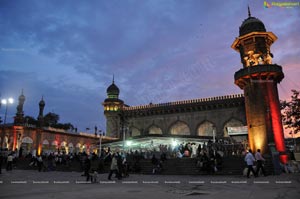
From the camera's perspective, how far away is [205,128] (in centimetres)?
3841

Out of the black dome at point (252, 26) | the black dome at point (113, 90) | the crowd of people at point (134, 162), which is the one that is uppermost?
the black dome at point (252, 26)

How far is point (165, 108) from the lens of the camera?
41938 mm

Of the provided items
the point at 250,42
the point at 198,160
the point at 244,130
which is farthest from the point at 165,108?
the point at 198,160

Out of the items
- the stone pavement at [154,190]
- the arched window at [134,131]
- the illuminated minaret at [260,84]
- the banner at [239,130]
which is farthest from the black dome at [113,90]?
the stone pavement at [154,190]

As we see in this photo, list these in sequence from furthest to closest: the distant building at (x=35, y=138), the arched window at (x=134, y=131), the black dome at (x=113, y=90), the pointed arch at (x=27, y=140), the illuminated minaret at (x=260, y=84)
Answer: the black dome at (x=113, y=90)
the arched window at (x=134, y=131)
the pointed arch at (x=27, y=140)
the distant building at (x=35, y=138)
the illuminated minaret at (x=260, y=84)

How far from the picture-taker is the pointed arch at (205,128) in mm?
37938

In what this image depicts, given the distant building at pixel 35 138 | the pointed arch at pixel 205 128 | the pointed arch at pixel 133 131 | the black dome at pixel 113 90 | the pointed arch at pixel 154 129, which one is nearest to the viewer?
the pointed arch at pixel 205 128

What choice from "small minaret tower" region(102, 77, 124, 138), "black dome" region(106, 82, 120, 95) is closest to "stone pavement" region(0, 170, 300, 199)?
"small minaret tower" region(102, 77, 124, 138)

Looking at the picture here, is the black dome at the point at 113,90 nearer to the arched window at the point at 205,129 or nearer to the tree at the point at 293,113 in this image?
the arched window at the point at 205,129

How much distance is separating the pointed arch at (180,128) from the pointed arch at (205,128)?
1712mm

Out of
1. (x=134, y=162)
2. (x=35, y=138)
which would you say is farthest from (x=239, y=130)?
(x=35, y=138)

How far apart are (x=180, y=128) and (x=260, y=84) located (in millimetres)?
17121

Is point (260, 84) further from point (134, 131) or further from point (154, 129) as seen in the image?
point (134, 131)

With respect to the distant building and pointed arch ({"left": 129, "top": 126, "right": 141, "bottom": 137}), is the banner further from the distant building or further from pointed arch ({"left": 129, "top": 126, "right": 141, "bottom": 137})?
pointed arch ({"left": 129, "top": 126, "right": 141, "bottom": 137})
